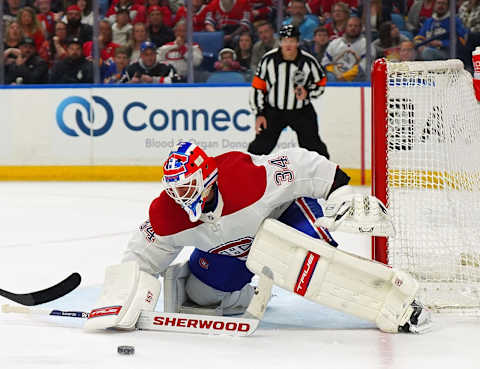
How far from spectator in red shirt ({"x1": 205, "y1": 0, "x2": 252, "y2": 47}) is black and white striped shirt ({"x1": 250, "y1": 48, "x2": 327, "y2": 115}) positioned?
1512 millimetres

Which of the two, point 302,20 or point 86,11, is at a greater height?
point 86,11

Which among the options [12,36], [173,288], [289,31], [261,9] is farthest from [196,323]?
[12,36]

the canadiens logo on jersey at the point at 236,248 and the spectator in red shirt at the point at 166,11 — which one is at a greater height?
the spectator in red shirt at the point at 166,11

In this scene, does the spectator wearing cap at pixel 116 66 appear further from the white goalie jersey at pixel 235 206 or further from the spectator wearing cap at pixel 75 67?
the white goalie jersey at pixel 235 206

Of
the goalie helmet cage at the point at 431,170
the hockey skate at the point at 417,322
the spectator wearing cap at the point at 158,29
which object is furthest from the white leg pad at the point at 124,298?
the spectator wearing cap at the point at 158,29

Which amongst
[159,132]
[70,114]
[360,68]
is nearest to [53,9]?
[70,114]

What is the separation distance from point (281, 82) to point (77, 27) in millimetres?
2426

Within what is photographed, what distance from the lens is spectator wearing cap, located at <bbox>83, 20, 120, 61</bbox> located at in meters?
7.96

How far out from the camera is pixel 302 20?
25.6 ft

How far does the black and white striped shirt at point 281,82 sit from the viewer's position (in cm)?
645

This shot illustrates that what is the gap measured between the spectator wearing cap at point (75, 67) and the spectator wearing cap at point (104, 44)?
0.07 m

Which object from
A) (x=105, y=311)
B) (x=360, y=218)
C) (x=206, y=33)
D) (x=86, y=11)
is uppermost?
(x=86, y=11)

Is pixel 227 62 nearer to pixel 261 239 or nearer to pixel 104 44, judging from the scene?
pixel 104 44

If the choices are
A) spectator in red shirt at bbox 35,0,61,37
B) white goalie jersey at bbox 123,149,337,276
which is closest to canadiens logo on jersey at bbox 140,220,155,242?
white goalie jersey at bbox 123,149,337,276
